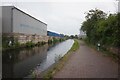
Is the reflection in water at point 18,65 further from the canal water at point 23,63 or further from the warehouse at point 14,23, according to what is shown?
the warehouse at point 14,23

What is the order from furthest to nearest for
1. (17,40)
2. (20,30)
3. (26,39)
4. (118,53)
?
1. (26,39)
2. (20,30)
3. (17,40)
4. (118,53)

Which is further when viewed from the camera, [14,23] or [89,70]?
[14,23]

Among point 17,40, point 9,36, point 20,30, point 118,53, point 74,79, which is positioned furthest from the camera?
point 20,30

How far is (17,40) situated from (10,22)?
3390 mm

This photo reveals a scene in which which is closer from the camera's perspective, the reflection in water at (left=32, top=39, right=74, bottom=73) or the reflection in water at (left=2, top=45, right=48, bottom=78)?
the reflection in water at (left=2, top=45, right=48, bottom=78)

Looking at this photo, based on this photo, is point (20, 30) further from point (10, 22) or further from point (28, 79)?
point (28, 79)

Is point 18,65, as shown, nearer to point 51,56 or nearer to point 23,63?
point 23,63

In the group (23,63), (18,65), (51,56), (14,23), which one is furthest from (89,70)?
(14,23)

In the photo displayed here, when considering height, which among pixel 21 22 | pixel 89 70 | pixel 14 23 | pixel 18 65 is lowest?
pixel 18 65

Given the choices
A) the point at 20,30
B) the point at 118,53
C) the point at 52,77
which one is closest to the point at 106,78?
the point at 52,77

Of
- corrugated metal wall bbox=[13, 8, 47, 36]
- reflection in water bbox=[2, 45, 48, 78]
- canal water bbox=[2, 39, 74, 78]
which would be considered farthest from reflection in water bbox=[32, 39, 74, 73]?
corrugated metal wall bbox=[13, 8, 47, 36]

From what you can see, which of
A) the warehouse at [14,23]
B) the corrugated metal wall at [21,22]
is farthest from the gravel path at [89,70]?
the corrugated metal wall at [21,22]

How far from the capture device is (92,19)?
4312 cm

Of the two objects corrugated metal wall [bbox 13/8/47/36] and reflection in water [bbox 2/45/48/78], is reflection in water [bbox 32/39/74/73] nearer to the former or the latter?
reflection in water [bbox 2/45/48/78]
